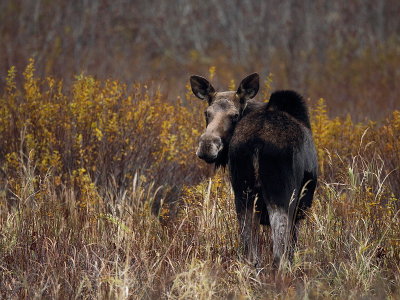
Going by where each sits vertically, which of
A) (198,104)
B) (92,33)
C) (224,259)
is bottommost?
(224,259)

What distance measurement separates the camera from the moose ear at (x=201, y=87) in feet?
19.7

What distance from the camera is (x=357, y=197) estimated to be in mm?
Answer: 5688

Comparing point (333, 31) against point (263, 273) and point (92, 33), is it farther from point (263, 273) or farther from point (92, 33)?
point (263, 273)

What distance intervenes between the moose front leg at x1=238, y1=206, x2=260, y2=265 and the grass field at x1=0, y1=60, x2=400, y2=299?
8 centimetres

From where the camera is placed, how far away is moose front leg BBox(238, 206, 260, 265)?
506 cm

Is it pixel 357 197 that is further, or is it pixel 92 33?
pixel 92 33

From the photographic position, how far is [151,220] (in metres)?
6.29

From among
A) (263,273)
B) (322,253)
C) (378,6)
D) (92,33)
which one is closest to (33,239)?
(263,273)

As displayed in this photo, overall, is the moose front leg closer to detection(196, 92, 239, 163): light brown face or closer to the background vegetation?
the background vegetation

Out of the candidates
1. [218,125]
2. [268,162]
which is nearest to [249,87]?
[218,125]

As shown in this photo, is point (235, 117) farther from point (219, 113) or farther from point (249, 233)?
point (249, 233)

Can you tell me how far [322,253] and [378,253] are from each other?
42 centimetres

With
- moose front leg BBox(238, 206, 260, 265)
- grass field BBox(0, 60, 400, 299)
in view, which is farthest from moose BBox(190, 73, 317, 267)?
grass field BBox(0, 60, 400, 299)

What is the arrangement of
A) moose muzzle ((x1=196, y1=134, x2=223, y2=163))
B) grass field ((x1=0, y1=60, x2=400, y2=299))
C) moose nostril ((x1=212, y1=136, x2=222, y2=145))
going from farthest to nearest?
1. moose nostril ((x1=212, y1=136, x2=222, y2=145))
2. moose muzzle ((x1=196, y1=134, x2=223, y2=163))
3. grass field ((x1=0, y1=60, x2=400, y2=299))
